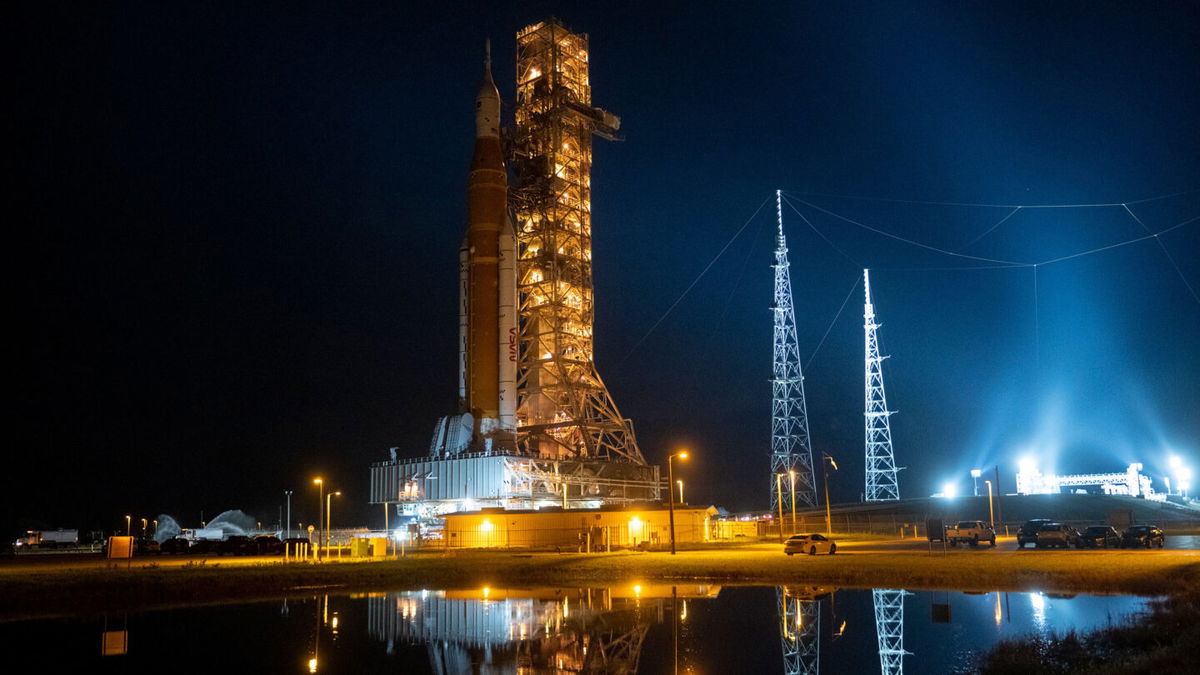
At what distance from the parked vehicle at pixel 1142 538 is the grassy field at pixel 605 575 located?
5.11 m

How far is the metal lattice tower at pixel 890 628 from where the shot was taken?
17.2 meters

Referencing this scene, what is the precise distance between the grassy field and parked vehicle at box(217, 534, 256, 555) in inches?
526

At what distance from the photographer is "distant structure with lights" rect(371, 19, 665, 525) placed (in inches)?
2781

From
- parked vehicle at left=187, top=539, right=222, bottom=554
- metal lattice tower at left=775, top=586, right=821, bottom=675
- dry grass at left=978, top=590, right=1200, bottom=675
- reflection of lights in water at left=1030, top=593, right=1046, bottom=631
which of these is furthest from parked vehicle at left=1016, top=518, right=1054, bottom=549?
parked vehicle at left=187, top=539, right=222, bottom=554

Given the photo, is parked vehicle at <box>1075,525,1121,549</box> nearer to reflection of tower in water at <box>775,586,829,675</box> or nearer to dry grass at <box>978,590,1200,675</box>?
reflection of tower in water at <box>775,586,829,675</box>

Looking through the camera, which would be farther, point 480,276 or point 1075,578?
point 480,276

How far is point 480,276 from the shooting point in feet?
241

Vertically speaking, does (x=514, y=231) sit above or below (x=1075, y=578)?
above

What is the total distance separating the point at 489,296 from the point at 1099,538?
4554 cm

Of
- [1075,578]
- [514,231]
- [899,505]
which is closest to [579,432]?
[514,231]

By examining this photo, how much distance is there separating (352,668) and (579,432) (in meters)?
59.8

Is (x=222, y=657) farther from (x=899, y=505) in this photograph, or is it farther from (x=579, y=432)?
(x=899, y=505)

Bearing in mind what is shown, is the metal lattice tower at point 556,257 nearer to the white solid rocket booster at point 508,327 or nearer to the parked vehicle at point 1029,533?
the white solid rocket booster at point 508,327

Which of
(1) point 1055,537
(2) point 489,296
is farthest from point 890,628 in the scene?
(2) point 489,296
